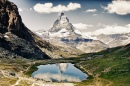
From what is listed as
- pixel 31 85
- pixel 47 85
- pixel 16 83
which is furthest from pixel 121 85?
pixel 16 83

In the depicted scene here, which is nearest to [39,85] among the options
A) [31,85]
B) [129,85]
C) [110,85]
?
[31,85]

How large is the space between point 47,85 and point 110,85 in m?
49.8

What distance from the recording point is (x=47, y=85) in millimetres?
198625

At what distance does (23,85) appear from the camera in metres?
194

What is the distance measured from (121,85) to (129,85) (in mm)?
6808

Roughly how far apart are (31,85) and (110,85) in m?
62.1

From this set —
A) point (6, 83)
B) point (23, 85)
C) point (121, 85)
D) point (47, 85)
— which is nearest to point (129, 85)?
point (121, 85)

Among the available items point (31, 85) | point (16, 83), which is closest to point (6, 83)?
point (16, 83)

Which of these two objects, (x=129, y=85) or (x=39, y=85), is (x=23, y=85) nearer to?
(x=39, y=85)

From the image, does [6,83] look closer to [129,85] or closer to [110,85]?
[110,85]

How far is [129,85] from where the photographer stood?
191125 mm

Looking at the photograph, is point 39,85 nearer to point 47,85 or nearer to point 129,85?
point 47,85

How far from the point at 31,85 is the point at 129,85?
74.9m

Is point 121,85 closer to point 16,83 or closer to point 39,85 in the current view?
point 39,85
